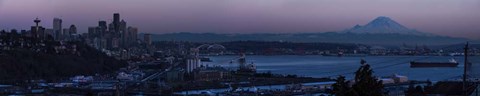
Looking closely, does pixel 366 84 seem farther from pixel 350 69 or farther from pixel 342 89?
pixel 350 69

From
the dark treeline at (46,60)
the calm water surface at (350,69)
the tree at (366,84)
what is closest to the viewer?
the tree at (366,84)

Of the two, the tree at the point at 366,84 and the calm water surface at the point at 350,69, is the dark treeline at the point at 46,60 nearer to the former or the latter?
the calm water surface at the point at 350,69

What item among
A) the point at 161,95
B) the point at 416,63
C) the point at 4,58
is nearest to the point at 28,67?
the point at 4,58

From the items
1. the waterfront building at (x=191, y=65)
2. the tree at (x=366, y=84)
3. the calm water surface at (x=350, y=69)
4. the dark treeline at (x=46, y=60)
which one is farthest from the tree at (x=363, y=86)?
the waterfront building at (x=191, y=65)

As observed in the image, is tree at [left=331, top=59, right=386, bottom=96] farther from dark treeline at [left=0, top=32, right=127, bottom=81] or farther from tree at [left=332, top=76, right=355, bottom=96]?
dark treeline at [left=0, top=32, right=127, bottom=81]

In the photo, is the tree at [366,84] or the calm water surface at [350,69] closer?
the tree at [366,84]

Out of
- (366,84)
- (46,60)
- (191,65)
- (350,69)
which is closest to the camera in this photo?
(366,84)

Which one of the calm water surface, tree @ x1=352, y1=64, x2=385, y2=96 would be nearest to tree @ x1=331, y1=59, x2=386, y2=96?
tree @ x1=352, y1=64, x2=385, y2=96

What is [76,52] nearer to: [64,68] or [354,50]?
[64,68]

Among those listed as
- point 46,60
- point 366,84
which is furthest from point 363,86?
point 46,60
